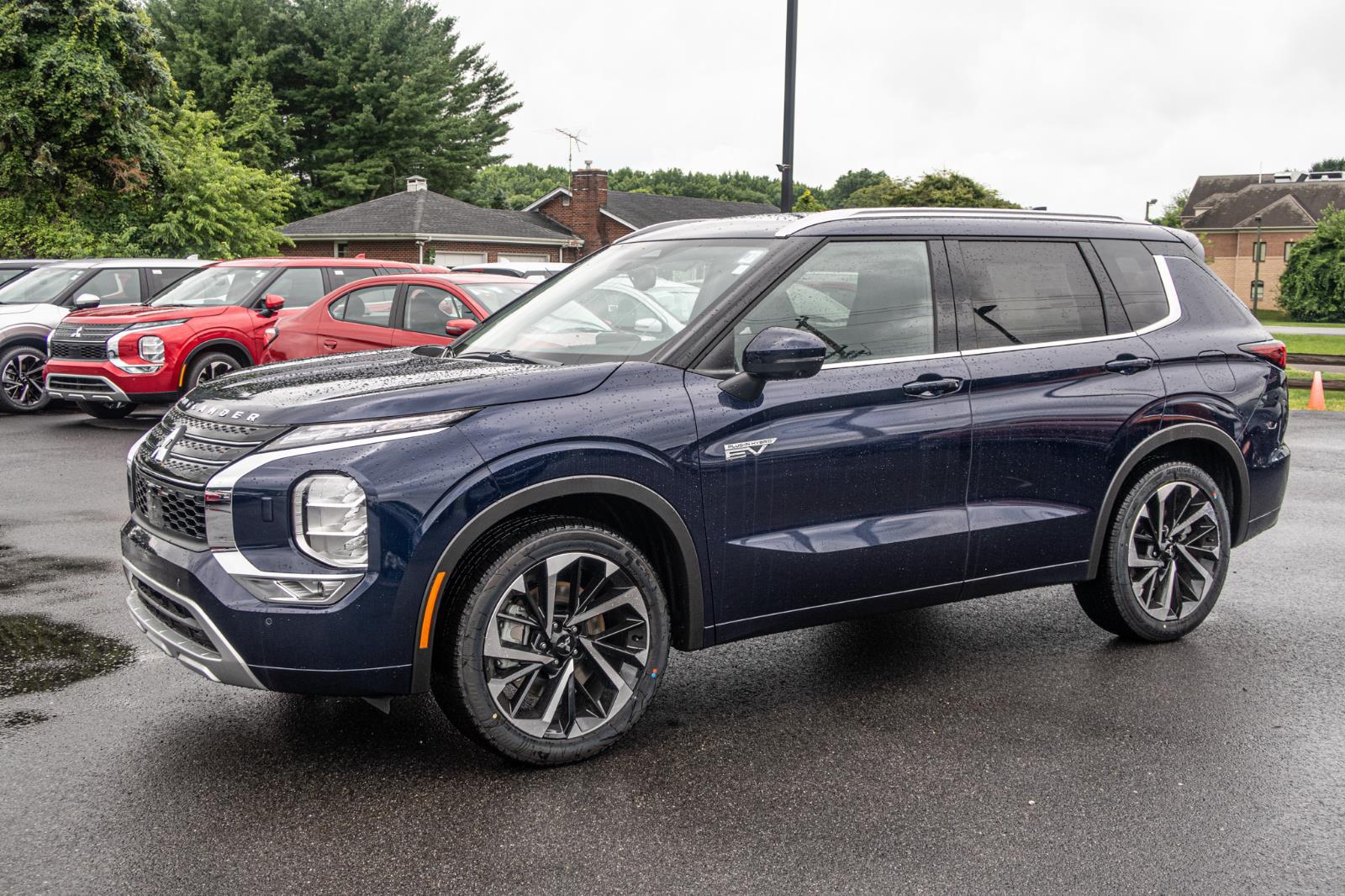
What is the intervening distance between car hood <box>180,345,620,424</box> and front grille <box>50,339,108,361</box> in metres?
9.24

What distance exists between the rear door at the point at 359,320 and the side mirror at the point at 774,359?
8692mm

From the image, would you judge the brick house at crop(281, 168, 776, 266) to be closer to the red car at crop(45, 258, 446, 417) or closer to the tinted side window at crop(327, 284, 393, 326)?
the red car at crop(45, 258, 446, 417)

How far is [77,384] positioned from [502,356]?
10028 millimetres

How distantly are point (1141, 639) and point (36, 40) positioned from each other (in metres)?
22.2

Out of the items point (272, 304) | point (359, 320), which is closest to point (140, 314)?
point (272, 304)

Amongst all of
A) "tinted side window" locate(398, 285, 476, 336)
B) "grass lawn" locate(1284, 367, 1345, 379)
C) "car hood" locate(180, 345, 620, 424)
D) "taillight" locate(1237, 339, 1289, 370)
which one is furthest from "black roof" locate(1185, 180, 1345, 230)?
"car hood" locate(180, 345, 620, 424)

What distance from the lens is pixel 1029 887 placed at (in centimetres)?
329

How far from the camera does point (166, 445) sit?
162 inches

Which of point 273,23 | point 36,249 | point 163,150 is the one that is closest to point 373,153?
point 273,23

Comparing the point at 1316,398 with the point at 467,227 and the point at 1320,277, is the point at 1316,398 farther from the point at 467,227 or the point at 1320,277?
the point at 1320,277

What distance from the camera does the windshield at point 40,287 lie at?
1497 cm

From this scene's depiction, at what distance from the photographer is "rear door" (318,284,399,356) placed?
40.6ft

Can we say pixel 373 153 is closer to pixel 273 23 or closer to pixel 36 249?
pixel 273 23

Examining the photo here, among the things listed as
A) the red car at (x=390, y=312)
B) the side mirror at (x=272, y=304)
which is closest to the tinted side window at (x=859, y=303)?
the red car at (x=390, y=312)
